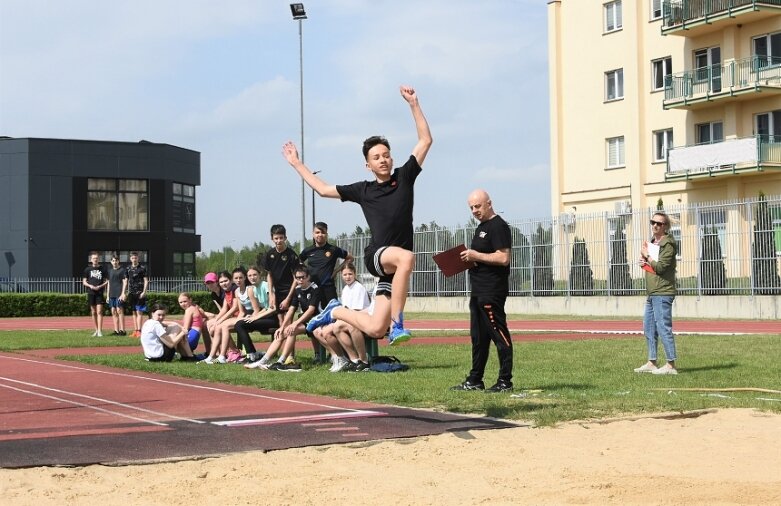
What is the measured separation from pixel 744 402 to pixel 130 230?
4833cm

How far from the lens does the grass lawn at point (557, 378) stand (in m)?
9.82

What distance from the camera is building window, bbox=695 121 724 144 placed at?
1583 inches

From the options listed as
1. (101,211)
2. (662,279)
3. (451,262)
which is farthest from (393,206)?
(101,211)

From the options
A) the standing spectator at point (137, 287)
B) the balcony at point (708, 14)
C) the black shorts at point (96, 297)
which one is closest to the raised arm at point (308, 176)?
the standing spectator at point (137, 287)

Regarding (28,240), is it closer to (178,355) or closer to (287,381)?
(178,355)

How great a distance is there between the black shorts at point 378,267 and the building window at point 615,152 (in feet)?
118

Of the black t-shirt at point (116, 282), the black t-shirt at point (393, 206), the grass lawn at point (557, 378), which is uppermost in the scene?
the black t-shirt at point (393, 206)

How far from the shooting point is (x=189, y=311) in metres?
16.8

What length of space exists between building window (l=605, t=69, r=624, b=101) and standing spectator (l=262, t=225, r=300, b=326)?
30242 mm

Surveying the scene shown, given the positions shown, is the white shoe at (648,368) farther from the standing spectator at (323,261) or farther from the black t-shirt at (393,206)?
the black t-shirt at (393,206)

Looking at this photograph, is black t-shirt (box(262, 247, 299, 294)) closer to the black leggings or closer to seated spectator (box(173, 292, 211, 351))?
the black leggings

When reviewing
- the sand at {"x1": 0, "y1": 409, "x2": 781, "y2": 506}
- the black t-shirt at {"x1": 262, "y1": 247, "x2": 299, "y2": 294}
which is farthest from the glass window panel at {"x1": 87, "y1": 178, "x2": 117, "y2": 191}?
the sand at {"x1": 0, "y1": 409, "x2": 781, "y2": 506}

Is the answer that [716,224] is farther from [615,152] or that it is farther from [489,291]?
[489,291]

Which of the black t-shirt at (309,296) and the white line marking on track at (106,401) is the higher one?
the black t-shirt at (309,296)
